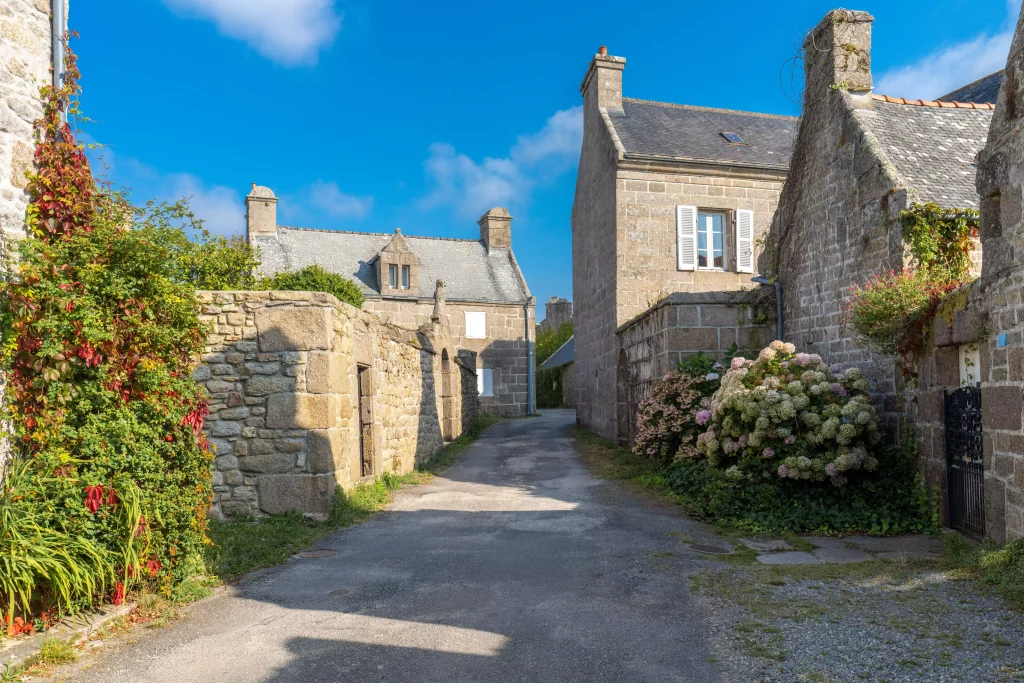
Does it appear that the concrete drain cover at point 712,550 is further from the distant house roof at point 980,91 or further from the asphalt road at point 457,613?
the distant house roof at point 980,91

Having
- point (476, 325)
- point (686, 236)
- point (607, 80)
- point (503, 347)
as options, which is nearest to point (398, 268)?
point (476, 325)

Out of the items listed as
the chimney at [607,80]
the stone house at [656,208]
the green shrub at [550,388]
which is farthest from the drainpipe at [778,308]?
the green shrub at [550,388]

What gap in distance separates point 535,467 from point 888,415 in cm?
584

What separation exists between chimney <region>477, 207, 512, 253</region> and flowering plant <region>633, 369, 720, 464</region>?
20602 mm

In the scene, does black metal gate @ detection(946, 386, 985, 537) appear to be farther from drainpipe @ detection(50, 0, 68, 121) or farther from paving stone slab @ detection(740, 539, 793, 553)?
drainpipe @ detection(50, 0, 68, 121)

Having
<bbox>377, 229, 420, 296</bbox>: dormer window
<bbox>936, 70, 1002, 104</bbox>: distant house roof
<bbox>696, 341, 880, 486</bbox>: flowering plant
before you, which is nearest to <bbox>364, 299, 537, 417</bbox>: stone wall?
<bbox>377, 229, 420, 296</bbox>: dormer window

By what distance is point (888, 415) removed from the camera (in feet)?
27.1

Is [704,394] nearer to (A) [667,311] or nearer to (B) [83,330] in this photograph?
(A) [667,311]

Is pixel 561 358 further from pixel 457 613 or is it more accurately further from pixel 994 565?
pixel 457 613

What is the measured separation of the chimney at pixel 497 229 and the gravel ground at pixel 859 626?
26.0 m

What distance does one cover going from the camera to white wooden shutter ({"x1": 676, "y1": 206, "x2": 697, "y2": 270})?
15.8 m

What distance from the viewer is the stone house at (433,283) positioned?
27328 millimetres

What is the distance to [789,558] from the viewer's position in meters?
6.27

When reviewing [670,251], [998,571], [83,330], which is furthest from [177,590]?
[670,251]
